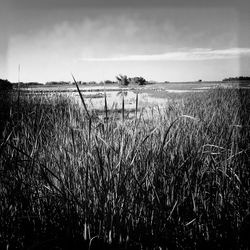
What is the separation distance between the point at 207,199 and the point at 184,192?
0.57ft

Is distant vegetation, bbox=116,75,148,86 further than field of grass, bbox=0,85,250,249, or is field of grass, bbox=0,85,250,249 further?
distant vegetation, bbox=116,75,148,86

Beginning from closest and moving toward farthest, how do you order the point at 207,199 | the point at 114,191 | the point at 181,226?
the point at 114,191, the point at 181,226, the point at 207,199

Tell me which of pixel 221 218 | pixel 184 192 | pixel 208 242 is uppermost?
pixel 184 192

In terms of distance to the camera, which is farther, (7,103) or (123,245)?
(7,103)

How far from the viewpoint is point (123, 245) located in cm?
131

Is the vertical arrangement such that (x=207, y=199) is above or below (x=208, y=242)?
above

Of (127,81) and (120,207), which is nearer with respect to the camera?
(120,207)

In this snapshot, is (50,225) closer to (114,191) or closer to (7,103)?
(114,191)

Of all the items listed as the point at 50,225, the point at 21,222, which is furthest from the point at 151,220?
the point at 21,222

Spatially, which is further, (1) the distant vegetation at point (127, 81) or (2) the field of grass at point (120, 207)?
(1) the distant vegetation at point (127, 81)

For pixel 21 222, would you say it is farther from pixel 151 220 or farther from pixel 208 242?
pixel 208 242

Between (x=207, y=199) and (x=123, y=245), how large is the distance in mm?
498

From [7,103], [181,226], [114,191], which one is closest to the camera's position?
[114,191]

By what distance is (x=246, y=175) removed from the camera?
192 centimetres
